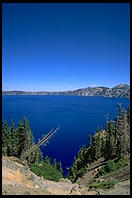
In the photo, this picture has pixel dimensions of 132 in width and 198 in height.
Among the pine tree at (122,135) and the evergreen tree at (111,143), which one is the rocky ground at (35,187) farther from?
the evergreen tree at (111,143)

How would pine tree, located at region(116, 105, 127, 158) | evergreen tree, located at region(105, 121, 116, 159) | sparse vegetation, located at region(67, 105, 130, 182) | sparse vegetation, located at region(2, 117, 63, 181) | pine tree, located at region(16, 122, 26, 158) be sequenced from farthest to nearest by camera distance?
pine tree, located at region(16, 122, 26, 158) < sparse vegetation, located at region(2, 117, 63, 181) < evergreen tree, located at region(105, 121, 116, 159) < pine tree, located at region(116, 105, 127, 158) < sparse vegetation, located at region(67, 105, 130, 182)

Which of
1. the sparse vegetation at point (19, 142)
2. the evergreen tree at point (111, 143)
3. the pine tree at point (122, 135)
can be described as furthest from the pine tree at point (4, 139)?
the pine tree at point (122, 135)

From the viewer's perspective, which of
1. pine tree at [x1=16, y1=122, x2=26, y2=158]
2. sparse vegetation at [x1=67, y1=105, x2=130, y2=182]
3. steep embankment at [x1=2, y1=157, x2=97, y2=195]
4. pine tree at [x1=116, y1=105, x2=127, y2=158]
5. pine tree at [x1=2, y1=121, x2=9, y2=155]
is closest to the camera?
steep embankment at [x1=2, y1=157, x2=97, y2=195]

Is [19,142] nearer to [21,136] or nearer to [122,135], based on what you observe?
[21,136]

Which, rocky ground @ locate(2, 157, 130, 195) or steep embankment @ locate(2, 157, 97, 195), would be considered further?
steep embankment @ locate(2, 157, 97, 195)

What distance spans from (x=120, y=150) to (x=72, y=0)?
111 feet

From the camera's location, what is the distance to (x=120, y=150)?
40938 mm

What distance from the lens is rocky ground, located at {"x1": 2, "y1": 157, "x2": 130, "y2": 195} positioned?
1544cm

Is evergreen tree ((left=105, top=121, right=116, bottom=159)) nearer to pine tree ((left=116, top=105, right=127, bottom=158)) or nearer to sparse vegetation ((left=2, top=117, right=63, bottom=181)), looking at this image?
pine tree ((left=116, top=105, right=127, bottom=158))

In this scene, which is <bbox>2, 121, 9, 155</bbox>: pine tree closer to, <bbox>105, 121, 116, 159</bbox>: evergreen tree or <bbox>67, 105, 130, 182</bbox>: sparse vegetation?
<bbox>67, 105, 130, 182</bbox>: sparse vegetation

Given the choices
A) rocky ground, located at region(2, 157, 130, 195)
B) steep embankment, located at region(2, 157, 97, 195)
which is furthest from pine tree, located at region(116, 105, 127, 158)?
steep embankment, located at region(2, 157, 97, 195)

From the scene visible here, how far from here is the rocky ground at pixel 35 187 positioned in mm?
15440

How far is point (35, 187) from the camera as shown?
19.3 m

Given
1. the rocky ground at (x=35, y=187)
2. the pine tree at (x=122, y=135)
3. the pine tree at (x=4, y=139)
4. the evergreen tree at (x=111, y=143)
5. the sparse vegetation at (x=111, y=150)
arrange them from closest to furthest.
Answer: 1. the rocky ground at (x=35, y=187)
2. the sparse vegetation at (x=111, y=150)
3. the pine tree at (x=122, y=135)
4. the evergreen tree at (x=111, y=143)
5. the pine tree at (x=4, y=139)
